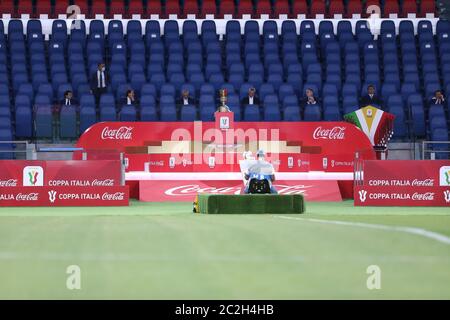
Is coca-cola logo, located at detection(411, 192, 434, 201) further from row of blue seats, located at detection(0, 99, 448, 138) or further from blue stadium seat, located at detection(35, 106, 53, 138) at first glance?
blue stadium seat, located at detection(35, 106, 53, 138)

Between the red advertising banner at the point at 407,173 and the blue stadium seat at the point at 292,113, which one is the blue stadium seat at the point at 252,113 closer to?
the blue stadium seat at the point at 292,113

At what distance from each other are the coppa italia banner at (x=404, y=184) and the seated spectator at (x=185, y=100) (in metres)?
6.25

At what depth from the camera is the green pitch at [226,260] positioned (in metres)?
6.13

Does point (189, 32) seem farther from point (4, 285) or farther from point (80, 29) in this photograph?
point (4, 285)

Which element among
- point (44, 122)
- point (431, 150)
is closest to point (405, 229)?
point (431, 150)

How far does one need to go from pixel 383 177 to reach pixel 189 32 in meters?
10.5

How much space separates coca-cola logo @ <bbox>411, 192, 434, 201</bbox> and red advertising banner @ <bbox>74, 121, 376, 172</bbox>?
2.54 meters

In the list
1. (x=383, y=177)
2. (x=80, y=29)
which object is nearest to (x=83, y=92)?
(x=80, y=29)

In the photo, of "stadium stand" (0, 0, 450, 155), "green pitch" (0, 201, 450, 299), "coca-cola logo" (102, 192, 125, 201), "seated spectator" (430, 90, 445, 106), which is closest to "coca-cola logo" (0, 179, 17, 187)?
"coca-cola logo" (102, 192, 125, 201)

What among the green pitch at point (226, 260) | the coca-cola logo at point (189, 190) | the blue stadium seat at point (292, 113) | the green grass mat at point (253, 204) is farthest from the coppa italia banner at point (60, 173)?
the green pitch at point (226, 260)

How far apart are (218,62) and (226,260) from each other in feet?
71.8

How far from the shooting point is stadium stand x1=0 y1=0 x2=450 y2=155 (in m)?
27.3

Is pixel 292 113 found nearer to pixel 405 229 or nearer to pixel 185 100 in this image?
pixel 185 100

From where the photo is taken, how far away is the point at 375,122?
26.2 meters
